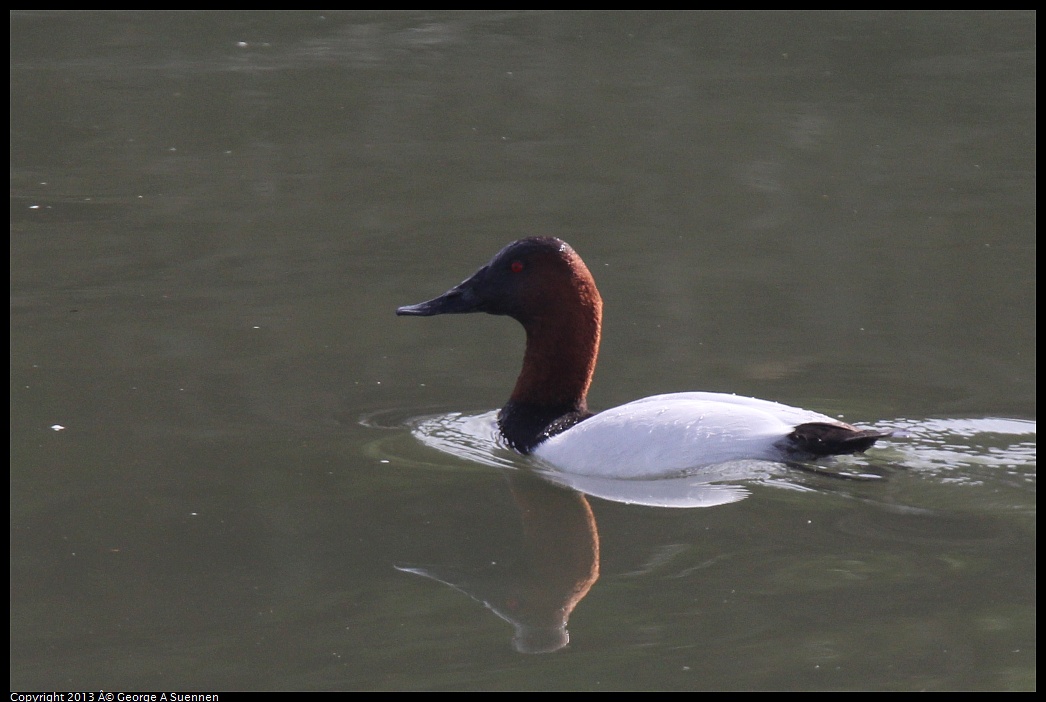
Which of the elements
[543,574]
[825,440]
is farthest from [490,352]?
[543,574]

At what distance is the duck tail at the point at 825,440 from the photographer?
20.7 feet

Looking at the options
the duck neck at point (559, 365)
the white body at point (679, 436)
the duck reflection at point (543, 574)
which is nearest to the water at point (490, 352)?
the duck reflection at point (543, 574)

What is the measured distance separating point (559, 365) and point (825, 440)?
1.50 metres

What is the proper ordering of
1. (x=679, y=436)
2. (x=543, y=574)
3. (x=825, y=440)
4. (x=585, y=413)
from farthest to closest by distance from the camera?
1. (x=585, y=413)
2. (x=679, y=436)
3. (x=825, y=440)
4. (x=543, y=574)

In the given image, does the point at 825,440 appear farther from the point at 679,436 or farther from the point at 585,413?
the point at 585,413

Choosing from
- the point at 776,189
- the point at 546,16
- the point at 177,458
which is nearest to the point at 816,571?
the point at 177,458

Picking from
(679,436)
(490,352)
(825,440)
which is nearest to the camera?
(825,440)

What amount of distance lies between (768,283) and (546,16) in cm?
937

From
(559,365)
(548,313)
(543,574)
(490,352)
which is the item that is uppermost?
(548,313)

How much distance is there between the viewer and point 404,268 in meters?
9.87

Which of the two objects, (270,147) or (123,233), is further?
(270,147)

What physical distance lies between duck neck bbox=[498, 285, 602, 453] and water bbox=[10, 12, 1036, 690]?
0.99 feet

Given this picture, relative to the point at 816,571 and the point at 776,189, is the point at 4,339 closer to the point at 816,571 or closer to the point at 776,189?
the point at 816,571

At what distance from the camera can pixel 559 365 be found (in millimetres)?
7297
